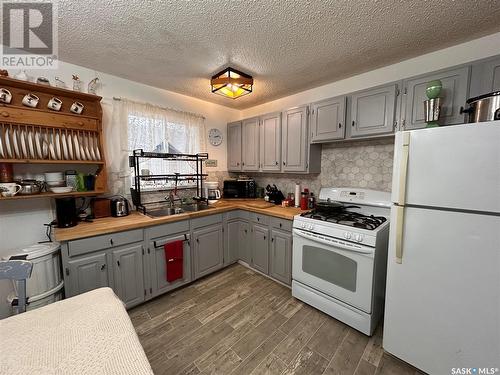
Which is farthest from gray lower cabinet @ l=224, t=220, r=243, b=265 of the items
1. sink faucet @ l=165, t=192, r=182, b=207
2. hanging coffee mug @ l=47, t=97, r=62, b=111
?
hanging coffee mug @ l=47, t=97, r=62, b=111

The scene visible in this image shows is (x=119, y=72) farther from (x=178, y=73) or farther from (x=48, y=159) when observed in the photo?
(x=48, y=159)

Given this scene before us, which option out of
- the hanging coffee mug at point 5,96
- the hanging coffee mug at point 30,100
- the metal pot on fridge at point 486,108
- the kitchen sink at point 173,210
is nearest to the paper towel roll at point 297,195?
the kitchen sink at point 173,210

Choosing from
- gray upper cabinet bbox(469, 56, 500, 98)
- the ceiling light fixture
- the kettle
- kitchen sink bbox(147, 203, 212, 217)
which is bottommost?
kitchen sink bbox(147, 203, 212, 217)

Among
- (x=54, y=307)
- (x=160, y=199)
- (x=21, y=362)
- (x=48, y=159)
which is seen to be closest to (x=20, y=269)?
(x=54, y=307)

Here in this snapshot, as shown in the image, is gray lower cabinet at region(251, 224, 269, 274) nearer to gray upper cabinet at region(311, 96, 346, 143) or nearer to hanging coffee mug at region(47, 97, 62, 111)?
gray upper cabinet at region(311, 96, 346, 143)

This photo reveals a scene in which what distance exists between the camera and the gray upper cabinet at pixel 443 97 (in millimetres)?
1546

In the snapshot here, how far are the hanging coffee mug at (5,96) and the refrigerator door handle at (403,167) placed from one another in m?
3.04

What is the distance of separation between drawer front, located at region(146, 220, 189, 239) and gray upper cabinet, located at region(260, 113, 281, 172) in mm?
1365

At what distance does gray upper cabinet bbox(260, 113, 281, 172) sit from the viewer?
2.78m

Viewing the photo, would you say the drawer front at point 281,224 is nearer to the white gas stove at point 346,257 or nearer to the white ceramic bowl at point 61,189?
the white gas stove at point 346,257

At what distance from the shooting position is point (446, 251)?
1257 mm

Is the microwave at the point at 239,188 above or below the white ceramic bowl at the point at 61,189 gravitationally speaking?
below

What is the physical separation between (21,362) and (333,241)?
6.14 ft

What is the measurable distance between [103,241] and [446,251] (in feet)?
8.41
